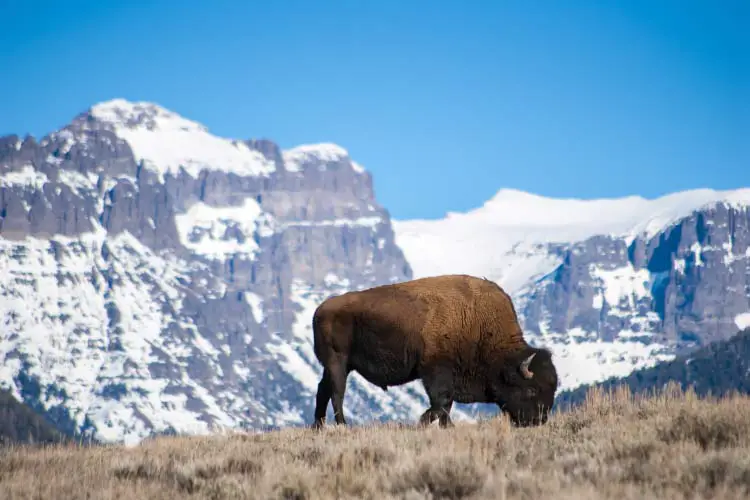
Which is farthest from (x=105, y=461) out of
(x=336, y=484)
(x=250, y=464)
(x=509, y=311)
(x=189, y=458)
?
(x=509, y=311)

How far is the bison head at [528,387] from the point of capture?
1683 centimetres

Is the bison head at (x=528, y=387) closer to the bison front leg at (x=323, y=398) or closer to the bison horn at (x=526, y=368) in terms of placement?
the bison horn at (x=526, y=368)

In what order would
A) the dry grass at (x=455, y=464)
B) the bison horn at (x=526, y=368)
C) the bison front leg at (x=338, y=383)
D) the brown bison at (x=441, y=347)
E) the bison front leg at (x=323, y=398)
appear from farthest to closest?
the bison front leg at (x=323, y=398), the bison front leg at (x=338, y=383), the brown bison at (x=441, y=347), the bison horn at (x=526, y=368), the dry grass at (x=455, y=464)

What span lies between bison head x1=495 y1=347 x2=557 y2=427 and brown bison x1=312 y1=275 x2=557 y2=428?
2cm

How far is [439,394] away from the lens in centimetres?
1747

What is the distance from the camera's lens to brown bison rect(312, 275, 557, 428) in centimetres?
1716

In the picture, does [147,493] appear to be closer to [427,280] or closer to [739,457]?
[739,457]

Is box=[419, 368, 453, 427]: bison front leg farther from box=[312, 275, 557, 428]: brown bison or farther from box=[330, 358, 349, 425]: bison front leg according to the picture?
box=[330, 358, 349, 425]: bison front leg

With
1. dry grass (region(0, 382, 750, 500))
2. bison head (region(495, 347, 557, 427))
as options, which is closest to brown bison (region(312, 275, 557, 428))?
bison head (region(495, 347, 557, 427))

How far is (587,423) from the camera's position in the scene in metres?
15.2

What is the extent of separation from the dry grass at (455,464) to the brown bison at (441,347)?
4.14 ft

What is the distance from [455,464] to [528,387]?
5.58 m

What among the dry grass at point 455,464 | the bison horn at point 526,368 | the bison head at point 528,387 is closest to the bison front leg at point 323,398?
the dry grass at point 455,464

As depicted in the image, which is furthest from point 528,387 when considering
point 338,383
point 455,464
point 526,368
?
point 455,464
